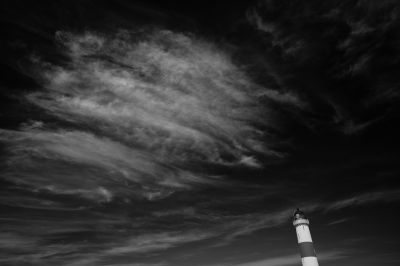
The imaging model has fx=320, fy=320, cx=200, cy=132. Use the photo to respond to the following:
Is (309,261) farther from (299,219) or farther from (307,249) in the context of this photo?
(299,219)

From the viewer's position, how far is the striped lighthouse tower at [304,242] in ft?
35.1

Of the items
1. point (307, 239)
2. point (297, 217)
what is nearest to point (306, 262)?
point (307, 239)

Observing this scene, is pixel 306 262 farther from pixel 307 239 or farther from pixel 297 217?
pixel 297 217

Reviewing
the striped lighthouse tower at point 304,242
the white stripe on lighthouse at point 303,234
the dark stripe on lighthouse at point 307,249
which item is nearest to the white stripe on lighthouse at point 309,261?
the striped lighthouse tower at point 304,242

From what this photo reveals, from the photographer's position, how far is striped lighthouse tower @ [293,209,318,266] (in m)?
10.7

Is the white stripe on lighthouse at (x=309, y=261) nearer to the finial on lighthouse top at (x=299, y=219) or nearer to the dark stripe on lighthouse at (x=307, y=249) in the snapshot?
the dark stripe on lighthouse at (x=307, y=249)

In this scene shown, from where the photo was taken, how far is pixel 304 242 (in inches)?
425

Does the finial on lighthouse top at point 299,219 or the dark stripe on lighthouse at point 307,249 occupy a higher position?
the finial on lighthouse top at point 299,219

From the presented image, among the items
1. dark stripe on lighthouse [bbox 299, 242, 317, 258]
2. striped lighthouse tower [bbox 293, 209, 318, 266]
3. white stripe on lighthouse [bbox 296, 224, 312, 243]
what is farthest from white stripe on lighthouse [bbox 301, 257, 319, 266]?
white stripe on lighthouse [bbox 296, 224, 312, 243]

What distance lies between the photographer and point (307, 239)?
35.6 ft

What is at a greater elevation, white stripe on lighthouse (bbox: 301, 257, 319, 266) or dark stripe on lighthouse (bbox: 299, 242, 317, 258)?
dark stripe on lighthouse (bbox: 299, 242, 317, 258)

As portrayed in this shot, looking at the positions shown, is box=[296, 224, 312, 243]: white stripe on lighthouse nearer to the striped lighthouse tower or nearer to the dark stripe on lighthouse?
the striped lighthouse tower

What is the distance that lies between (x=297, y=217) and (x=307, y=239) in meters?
0.79

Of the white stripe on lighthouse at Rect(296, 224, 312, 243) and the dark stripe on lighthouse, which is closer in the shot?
the dark stripe on lighthouse
